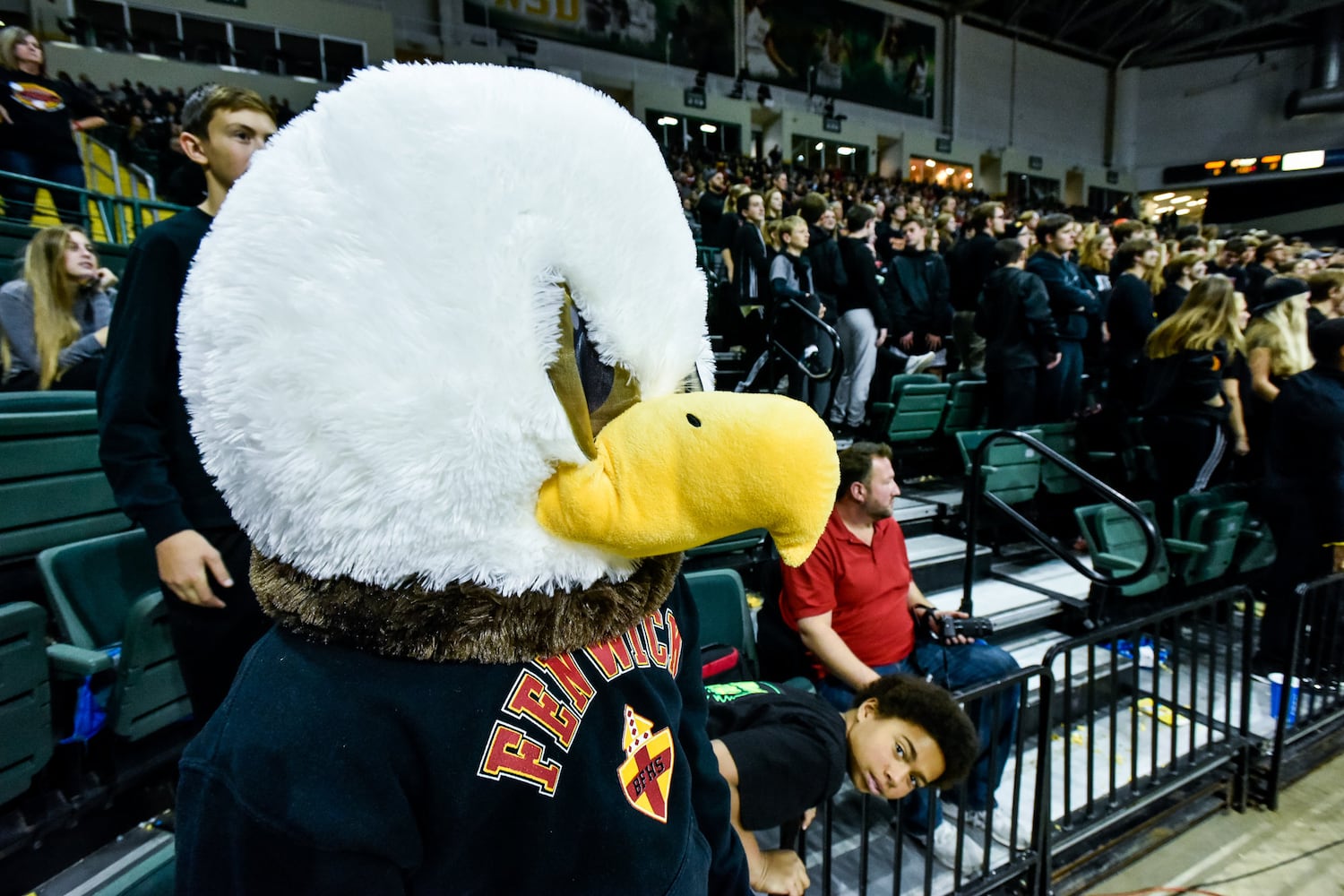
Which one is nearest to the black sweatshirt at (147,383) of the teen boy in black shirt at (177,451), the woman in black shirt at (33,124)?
the teen boy in black shirt at (177,451)

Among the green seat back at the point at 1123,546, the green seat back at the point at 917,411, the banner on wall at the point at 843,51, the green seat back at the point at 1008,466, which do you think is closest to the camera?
the green seat back at the point at 1123,546

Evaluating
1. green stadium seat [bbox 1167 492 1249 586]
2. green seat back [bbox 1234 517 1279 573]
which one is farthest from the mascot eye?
green seat back [bbox 1234 517 1279 573]

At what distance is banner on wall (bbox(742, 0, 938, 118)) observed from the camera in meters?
19.8

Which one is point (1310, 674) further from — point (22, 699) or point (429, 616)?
point (22, 699)

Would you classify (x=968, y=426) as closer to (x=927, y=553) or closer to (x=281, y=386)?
(x=927, y=553)

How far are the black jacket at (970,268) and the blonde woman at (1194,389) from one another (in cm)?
133

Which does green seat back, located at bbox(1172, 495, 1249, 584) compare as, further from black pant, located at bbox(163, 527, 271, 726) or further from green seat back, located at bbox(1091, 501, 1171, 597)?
black pant, located at bbox(163, 527, 271, 726)

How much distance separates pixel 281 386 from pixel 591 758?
36 cm

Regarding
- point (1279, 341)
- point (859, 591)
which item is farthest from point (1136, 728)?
point (1279, 341)

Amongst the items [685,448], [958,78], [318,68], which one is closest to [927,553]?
[685,448]

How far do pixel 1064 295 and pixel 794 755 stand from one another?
4.42 m

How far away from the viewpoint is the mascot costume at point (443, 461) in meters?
0.46

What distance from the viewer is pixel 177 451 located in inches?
50.3

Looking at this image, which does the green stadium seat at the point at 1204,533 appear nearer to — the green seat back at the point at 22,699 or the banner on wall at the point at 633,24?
the green seat back at the point at 22,699
